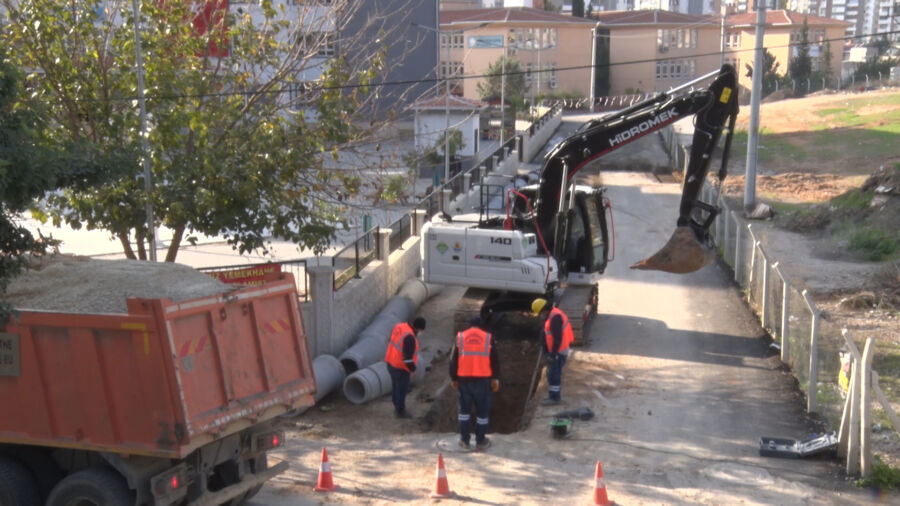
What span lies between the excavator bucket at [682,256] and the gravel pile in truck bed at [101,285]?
7960 millimetres

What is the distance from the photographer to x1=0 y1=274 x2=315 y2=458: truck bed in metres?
8.22

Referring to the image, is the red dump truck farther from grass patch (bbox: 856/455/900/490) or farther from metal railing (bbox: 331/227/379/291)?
metal railing (bbox: 331/227/379/291)

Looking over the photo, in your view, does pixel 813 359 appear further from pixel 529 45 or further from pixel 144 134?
pixel 529 45

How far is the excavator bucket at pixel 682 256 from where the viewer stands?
50.1 feet

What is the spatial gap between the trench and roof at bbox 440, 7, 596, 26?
55.0 m

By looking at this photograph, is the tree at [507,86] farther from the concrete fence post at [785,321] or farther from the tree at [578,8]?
the concrete fence post at [785,321]

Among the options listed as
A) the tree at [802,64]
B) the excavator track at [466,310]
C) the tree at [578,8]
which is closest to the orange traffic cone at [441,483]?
the excavator track at [466,310]

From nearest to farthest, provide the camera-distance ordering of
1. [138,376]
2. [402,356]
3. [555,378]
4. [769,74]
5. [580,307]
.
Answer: [138,376], [402,356], [555,378], [580,307], [769,74]

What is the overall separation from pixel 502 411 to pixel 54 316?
805 centimetres

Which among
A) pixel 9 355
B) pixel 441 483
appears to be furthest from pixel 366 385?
pixel 9 355

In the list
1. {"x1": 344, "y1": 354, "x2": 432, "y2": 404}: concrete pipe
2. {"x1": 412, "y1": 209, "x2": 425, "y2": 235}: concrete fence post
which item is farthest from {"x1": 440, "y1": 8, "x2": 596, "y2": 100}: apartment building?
{"x1": 344, "y1": 354, "x2": 432, "y2": 404}: concrete pipe

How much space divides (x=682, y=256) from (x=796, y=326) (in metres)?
2.03

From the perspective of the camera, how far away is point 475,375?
37.6ft

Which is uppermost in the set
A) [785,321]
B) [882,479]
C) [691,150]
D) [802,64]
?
[691,150]
